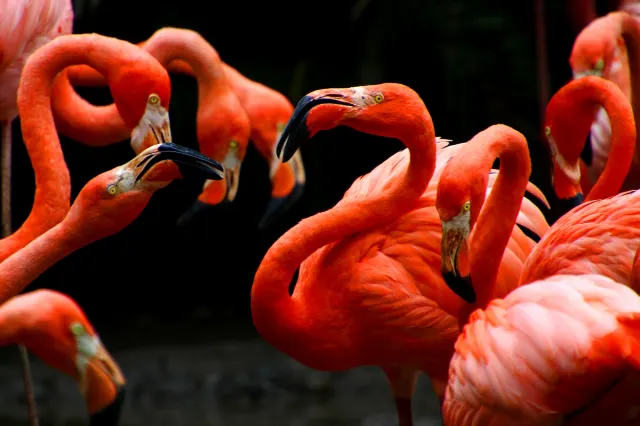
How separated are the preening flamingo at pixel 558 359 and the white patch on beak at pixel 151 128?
1.38 meters

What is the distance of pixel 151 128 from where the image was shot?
11.0 ft

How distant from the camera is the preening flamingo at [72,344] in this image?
309 centimetres

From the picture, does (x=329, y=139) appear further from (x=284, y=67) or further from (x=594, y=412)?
(x=594, y=412)

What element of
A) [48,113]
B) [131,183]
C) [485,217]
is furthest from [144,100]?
[485,217]

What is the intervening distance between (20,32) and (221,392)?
256cm

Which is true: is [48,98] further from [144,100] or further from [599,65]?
[599,65]

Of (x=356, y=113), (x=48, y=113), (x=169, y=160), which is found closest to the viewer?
(x=169, y=160)

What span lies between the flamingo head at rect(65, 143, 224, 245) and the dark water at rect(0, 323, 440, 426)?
7.80 ft

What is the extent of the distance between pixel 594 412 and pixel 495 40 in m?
4.62

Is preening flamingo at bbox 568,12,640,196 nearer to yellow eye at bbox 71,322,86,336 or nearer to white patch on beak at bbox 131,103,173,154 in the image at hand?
white patch on beak at bbox 131,103,173,154

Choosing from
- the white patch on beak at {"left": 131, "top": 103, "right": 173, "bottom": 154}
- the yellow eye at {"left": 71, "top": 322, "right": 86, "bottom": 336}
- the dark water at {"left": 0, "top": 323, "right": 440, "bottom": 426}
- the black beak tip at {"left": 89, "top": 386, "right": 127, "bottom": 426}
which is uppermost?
the white patch on beak at {"left": 131, "top": 103, "right": 173, "bottom": 154}

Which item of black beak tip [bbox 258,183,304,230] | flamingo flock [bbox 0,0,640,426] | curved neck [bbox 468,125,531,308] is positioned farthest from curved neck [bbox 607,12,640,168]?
black beak tip [bbox 258,183,304,230]

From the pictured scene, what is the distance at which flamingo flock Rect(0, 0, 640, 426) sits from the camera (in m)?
2.34

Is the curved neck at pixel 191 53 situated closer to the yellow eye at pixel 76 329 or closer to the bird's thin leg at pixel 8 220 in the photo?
the bird's thin leg at pixel 8 220
